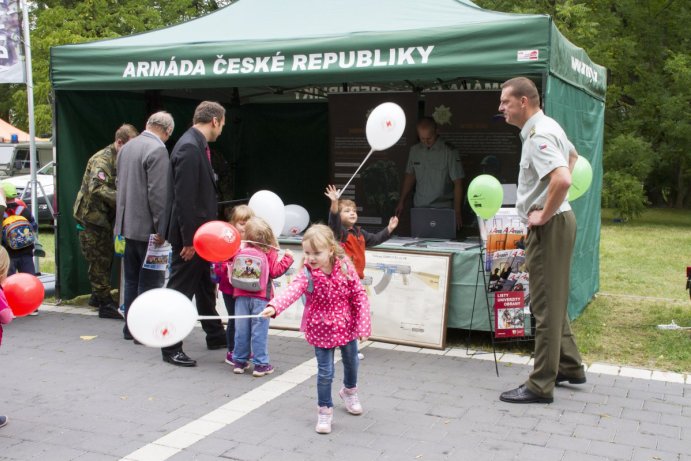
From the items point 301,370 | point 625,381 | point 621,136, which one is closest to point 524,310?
point 625,381

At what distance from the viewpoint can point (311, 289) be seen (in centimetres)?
423

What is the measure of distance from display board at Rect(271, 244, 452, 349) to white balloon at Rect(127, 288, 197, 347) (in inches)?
104

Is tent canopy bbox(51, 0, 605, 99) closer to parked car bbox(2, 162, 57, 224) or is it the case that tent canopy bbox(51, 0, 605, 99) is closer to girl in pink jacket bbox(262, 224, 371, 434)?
girl in pink jacket bbox(262, 224, 371, 434)

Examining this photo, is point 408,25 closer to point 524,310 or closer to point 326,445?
point 524,310

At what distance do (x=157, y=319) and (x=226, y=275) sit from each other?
5.57ft

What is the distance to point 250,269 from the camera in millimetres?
5246

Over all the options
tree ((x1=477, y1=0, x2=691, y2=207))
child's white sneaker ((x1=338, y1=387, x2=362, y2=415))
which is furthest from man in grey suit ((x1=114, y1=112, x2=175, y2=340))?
tree ((x1=477, y1=0, x2=691, y2=207))

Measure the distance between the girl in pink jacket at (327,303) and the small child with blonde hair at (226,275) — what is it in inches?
51.0

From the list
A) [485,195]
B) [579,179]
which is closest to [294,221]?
[485,195]

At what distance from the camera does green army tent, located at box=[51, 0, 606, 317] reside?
5.81 meters

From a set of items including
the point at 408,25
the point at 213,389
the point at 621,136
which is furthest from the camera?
the point at 621,136

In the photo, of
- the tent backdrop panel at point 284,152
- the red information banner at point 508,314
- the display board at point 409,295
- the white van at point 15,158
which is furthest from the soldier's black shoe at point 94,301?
the white van at point 15,158

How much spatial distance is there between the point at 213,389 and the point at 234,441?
39.2 inches

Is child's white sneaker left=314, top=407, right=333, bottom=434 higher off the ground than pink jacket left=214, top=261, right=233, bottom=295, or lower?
lower
